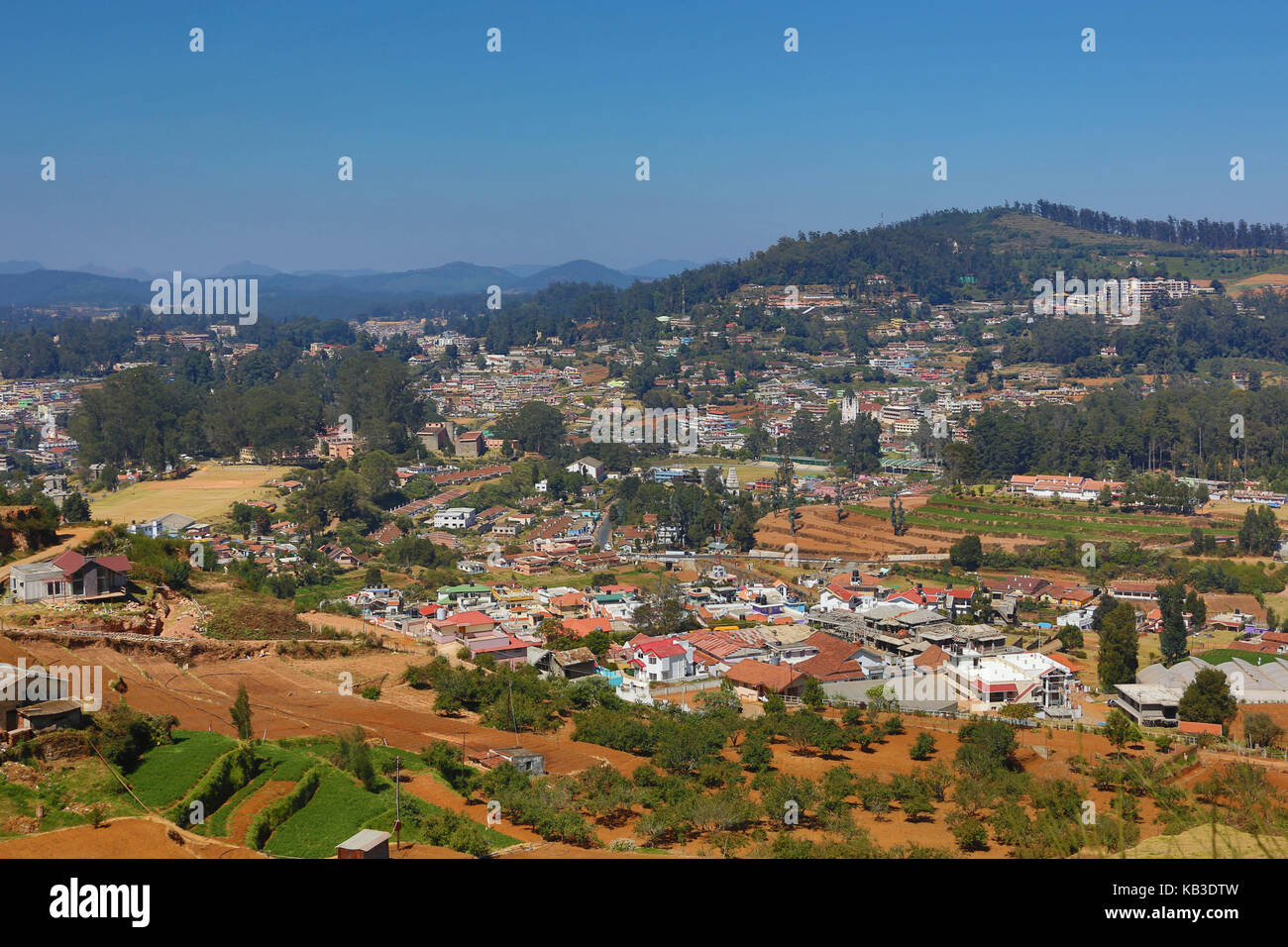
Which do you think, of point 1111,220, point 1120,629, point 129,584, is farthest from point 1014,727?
point 1111,220

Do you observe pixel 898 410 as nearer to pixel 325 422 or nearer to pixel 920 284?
pixel 325 422

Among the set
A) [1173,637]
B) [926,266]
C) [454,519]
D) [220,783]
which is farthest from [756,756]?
[926,266]

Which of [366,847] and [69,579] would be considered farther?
[69,579]

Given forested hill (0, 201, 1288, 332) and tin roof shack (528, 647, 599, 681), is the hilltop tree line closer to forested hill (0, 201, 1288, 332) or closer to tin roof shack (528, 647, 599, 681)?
forested hill (0, 201, 1288, 332)

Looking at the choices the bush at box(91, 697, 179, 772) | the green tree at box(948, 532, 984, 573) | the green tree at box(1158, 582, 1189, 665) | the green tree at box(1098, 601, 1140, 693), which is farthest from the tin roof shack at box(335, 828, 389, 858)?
the green tree at box(948, 532, 984, 573)

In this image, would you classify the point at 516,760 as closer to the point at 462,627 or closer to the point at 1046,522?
the point at 462,627

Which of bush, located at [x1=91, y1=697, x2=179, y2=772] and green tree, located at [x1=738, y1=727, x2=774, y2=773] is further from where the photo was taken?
green tree, located at [x1=738, y1=727, x2=774, y2=773]

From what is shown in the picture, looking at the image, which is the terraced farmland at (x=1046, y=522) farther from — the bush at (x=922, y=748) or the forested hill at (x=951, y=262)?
the forested hill at (x=951, y=262)
